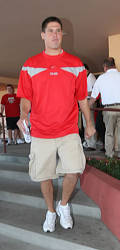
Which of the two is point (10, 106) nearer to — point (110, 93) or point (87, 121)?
point (110, 93)

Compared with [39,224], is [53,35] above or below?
above

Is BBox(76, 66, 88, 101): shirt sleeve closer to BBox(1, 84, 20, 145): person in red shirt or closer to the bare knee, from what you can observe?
the bare knee

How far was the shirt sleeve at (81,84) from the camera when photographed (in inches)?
69.1

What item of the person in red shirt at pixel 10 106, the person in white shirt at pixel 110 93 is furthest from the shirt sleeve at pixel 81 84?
the person in red shirt at pixel 10 106

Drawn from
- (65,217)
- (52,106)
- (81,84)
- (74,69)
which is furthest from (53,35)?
(65,217)

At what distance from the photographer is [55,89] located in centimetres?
166

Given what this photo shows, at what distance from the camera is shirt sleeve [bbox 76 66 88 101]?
1754 millimetres

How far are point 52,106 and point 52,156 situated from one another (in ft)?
1.25

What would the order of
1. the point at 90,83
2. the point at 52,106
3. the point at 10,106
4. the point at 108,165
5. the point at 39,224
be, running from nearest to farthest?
the point at 52,106, the point at 39,224, the point at 108,165, the point at 90,83, the point at 10,106

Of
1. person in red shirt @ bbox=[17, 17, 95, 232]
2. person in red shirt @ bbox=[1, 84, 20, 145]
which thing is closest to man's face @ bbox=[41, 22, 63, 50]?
person in red shirt @ bbox=[17, 17, 95, 232]

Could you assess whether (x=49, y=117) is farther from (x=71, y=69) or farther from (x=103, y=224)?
(x=103, y=224)

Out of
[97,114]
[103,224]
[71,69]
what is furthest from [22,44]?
[103,224]

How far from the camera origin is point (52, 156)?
1735 millimetres

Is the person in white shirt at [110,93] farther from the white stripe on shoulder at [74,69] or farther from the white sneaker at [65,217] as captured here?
the white sneaker at [65,217]
